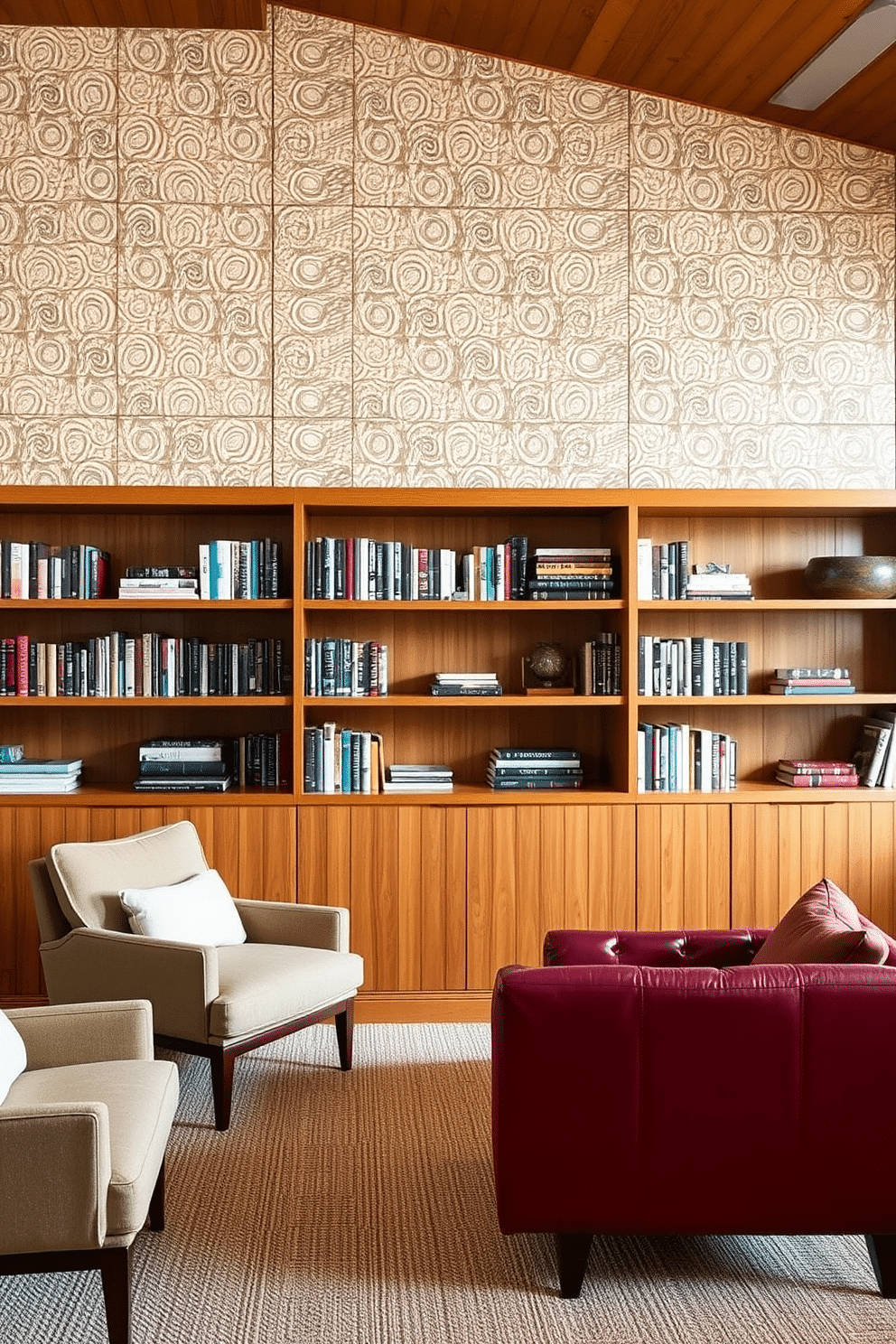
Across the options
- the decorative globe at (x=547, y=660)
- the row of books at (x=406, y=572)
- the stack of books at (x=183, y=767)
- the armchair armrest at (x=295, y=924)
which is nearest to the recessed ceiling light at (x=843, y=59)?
the row of books at (x=406, y=572)

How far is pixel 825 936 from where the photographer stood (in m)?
2.54

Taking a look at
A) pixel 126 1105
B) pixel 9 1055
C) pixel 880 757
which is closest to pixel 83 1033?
pixel 9 1055

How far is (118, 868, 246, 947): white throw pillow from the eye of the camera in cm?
355

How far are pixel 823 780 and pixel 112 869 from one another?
2.71 metres

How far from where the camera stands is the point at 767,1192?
2.35 meters

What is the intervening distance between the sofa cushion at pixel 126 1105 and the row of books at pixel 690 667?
245cm

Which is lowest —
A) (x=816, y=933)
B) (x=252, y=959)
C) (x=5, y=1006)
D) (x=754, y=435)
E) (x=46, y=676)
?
(x=5, y=1006)

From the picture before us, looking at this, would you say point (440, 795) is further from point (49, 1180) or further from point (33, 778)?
point (49, 1180)

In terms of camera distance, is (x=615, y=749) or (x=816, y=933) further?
(x=615, y=749)

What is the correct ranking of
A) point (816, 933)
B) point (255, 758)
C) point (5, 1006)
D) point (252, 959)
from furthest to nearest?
point (255, 758), point (5, 1006), point (252, 959), point (816, 933)

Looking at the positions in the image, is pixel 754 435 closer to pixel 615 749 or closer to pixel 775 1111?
pixel 615 749

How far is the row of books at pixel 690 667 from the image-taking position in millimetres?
4430

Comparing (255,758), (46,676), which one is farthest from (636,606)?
(46,676)

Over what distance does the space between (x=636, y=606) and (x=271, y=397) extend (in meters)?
1.63
